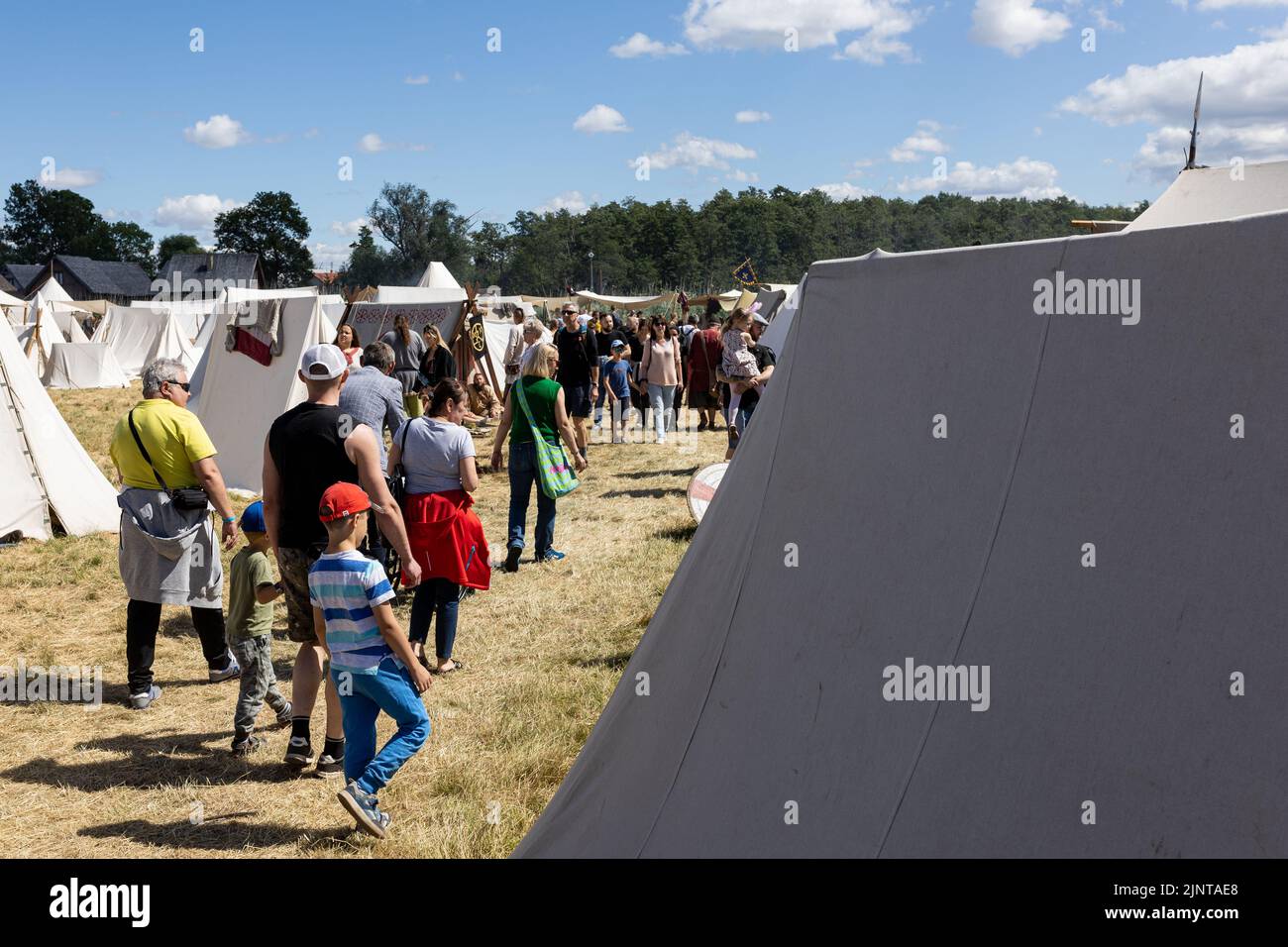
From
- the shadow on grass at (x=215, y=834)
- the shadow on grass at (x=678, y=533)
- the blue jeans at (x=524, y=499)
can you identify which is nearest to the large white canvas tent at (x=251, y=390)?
the blue jeans at (x=524, y=499)

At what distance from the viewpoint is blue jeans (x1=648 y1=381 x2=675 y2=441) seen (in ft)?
48.1

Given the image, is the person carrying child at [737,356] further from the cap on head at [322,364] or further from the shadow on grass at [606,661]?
the cap on head at [322,364]

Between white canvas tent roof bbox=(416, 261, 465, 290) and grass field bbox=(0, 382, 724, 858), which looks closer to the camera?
grass field bbox=(0, 382, 724, 858)

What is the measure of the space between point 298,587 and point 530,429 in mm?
3527

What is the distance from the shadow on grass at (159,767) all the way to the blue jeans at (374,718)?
93 centimetres

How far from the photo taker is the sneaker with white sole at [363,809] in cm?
387

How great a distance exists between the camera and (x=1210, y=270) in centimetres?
234

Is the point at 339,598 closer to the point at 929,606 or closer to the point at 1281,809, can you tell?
the point at 929,606

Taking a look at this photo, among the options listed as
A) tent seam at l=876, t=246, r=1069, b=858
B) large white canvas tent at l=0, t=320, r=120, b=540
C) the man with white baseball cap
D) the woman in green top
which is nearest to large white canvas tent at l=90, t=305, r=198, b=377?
large white canvas tent at l=0, t=320, r=120, b=540

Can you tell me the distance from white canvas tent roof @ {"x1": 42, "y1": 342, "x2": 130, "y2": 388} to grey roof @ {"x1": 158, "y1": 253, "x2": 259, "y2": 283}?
58522 mm

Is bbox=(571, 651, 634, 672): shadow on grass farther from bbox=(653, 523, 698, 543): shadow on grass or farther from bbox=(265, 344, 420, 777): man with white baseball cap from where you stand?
bbox=(653, 523, 698, 543): shadow on grass

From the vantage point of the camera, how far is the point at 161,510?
541 centimetres

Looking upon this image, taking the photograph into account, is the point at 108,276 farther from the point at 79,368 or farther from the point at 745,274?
the point at 745,274
